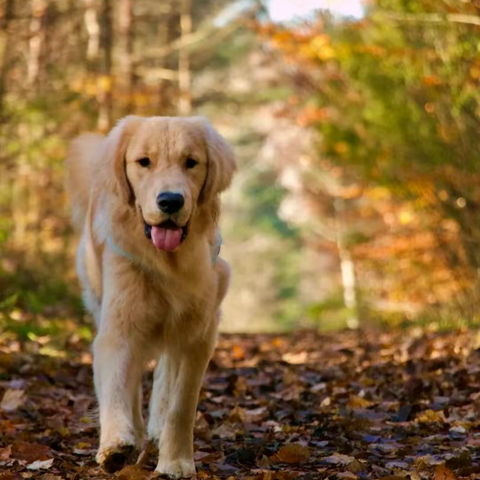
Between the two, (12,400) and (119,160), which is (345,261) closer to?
(12,400)

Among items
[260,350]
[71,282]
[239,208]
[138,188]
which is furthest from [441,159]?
[239,208]

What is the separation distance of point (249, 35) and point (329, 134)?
16607 millimetres

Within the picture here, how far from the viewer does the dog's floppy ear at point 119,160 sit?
155 inches

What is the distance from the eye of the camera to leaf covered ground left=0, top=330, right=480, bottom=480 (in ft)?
12.9

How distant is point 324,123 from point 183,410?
1225cm

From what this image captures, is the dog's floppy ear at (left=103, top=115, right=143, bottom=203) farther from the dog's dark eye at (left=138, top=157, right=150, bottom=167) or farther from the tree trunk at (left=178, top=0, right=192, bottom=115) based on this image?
the tree trunk at (left=178, top=0, right=192, bottom=115)

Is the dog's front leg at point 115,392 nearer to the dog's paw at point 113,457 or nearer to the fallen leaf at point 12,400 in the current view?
the dog's paw at point 113,457

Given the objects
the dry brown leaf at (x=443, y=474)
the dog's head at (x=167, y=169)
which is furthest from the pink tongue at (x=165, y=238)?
the dry brown leaf at (x=443, y=474)

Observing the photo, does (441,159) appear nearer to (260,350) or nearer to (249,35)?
(260,350)

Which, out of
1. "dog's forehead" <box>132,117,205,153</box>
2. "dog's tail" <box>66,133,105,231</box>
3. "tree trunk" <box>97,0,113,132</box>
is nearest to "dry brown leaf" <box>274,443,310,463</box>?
"dog's forehead" <box>132,117,205,153</box>

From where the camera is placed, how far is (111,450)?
348 cm

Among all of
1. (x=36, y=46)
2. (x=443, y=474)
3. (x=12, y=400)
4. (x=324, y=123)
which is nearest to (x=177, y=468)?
(x=443, y=474)

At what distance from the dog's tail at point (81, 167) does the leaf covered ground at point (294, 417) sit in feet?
4.27

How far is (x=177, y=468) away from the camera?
3.92 meters
